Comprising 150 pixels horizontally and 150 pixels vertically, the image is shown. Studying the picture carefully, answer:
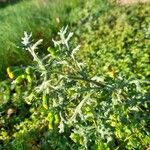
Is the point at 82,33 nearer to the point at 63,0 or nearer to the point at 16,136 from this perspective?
the point at 63,0

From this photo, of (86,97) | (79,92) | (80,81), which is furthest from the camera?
(80,81)

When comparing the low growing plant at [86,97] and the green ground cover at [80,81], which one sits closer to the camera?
the low growing plant at [86,97]

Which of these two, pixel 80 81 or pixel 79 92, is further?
pixel 80 81

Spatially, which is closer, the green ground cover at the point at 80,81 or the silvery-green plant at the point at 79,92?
the silvery-green plant at the point at 79,92

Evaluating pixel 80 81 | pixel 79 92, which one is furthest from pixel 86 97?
pixel 80 81

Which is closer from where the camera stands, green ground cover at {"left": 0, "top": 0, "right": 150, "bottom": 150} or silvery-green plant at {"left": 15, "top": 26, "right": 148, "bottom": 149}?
silvery-green plant at {"left": 15, "top": 26, "right": 148, "bottom": 149}

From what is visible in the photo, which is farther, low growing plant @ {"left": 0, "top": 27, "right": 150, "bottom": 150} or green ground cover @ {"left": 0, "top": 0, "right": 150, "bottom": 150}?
green ground cover @ {"left": 0, "top": 0, "right": 150, "bottom": 150}

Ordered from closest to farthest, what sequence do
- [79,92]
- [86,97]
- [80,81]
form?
[86,97]
[79,92]
[80,81]

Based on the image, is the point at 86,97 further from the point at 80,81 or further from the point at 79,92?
the point at 80,81
